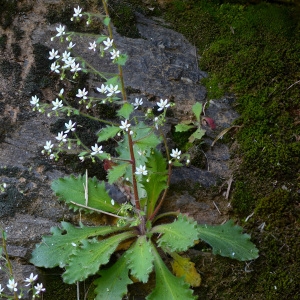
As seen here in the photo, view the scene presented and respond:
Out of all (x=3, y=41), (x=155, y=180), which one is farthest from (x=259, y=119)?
(x=3, y=41)

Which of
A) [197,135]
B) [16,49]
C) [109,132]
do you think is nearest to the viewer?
[109,132]

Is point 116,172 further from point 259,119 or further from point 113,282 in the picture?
point 259,119

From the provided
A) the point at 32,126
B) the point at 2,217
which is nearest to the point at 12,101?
the point at 32,126

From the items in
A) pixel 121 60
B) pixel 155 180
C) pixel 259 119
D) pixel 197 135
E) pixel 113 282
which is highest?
pixel 121 60

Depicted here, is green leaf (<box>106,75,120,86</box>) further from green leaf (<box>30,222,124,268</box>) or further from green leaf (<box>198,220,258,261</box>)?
green leaf (<box>198,220,258,261</box>)

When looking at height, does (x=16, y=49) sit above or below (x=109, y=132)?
below

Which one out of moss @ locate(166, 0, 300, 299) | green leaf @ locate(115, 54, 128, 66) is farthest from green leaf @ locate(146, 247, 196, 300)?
green leaf @ locate(115, 54, 128, 66)

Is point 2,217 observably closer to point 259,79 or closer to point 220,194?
point 220,194
